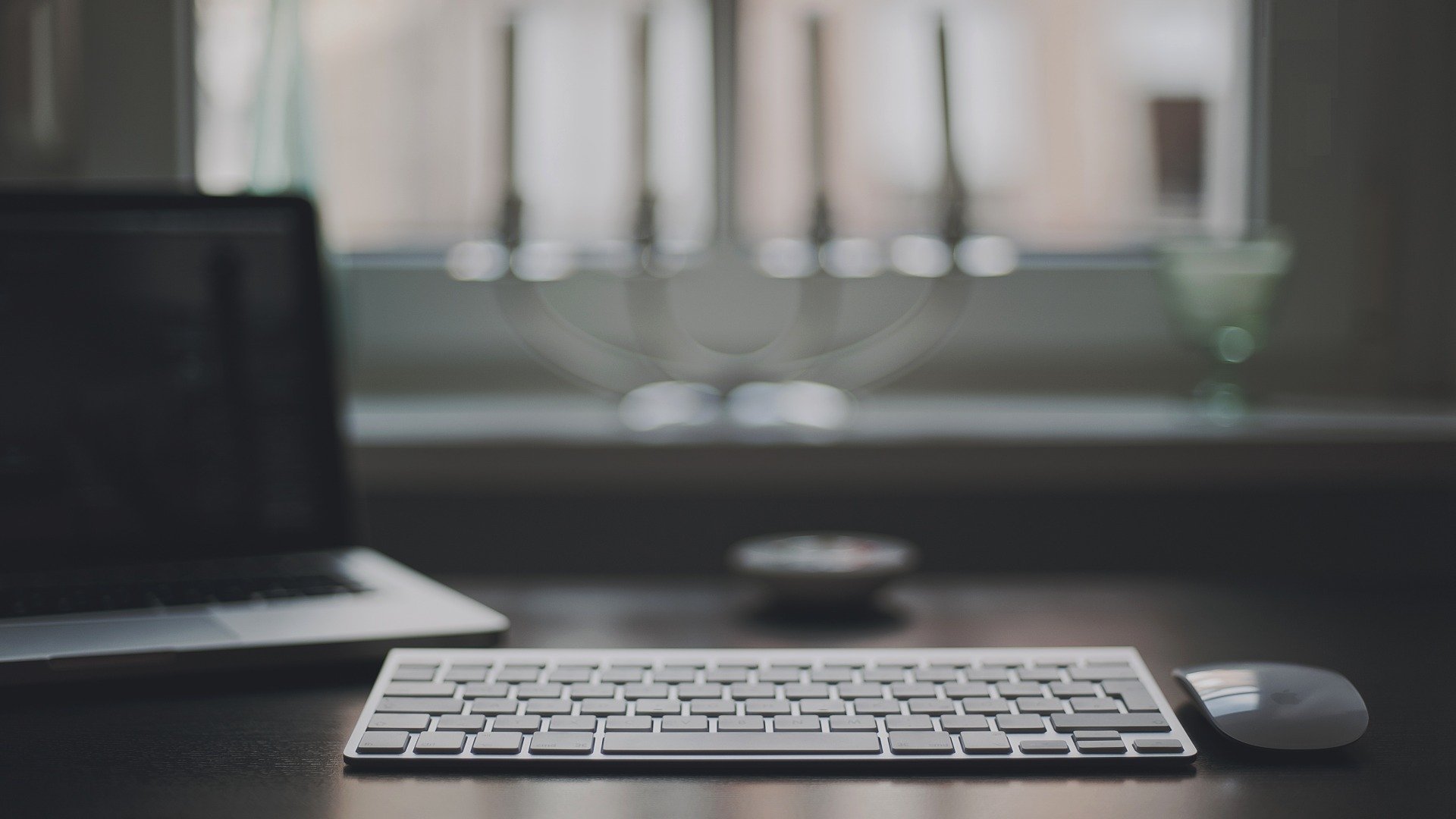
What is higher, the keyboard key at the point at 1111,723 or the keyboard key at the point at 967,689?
the keyboard key at the point at 967,689

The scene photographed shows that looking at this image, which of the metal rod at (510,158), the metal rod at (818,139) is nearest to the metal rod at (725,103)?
the metal rod at (818,139)

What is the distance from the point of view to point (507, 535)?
107 centimetres

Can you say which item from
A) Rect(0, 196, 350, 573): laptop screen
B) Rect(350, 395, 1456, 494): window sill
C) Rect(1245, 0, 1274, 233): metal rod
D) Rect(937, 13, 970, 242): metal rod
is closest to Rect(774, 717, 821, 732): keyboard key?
Rect(0, 196, 350, 573): laptop screen

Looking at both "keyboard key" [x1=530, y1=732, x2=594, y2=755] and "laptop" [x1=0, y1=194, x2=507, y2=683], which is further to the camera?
"laptop" [x1=0, y1=194, x2=507, y2=683]

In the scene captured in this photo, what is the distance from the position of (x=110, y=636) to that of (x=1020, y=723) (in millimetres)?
465

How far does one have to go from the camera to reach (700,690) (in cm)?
57

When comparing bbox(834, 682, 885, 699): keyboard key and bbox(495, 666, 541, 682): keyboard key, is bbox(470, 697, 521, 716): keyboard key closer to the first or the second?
bbox(495, 666, 541, 682): keyboard key

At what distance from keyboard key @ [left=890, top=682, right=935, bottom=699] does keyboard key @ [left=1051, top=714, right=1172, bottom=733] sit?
59mm

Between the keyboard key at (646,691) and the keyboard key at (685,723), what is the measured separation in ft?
0.08

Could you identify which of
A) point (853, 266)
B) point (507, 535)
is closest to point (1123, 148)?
point (853, 266)

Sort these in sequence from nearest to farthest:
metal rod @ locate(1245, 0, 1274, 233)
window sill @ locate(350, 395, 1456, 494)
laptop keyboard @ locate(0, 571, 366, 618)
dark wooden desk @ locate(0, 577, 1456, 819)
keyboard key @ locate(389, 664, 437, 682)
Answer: dark wooden desk @ locate(0, 577, 1456, 819) < keyboard key @ locate(389, 664, 437, 682) < laptop keyboard @ locate(0, 571, 366, 618) < window sill @ locate(350, 395, 1456, 494) < metal rod @ locate(1245, 0, 1274, 233)

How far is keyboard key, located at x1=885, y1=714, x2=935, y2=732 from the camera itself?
528 millimetres

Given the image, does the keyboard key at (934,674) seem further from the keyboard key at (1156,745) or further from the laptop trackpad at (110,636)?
the laptop trackpad at (110,636)

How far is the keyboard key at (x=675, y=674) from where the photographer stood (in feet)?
1.91
